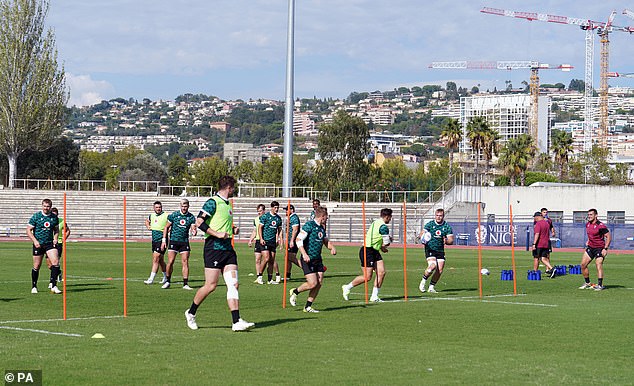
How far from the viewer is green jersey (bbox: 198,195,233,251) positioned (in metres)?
14.7

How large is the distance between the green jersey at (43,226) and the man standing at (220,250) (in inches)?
308

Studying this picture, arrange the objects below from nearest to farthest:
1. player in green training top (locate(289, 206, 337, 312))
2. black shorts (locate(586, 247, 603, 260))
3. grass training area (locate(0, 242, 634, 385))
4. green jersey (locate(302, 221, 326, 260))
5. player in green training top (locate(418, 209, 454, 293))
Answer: grass training area (locate(0, 242, 634, 385)) < player in green training top (locate(289, 206, 337, 312)) < green jersey (locate(302, 221, 326, 260)) < player in green training top (locate(418, 209, 454, 293)) < black shorts (locate(586, 247, 603, 260))

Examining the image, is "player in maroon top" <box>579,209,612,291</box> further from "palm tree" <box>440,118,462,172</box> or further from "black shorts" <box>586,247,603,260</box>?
"palm tree" <box>440,118,462,172</box>

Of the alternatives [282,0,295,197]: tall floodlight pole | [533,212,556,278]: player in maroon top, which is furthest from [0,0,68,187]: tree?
[533,212,556,278]: player in maroon top

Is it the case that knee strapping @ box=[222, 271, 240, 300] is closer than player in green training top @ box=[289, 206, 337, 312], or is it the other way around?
knee strapping @ box=[222, 271, 240, 300]

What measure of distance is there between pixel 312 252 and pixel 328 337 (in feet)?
13.1

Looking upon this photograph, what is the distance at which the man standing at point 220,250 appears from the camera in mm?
14633

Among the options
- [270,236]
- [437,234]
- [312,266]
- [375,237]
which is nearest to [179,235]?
[270,236]

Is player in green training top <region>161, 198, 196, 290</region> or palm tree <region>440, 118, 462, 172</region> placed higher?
palm tree <region>440, 118, 462, 172</region>

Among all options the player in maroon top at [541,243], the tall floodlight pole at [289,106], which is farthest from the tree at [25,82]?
the player in maroon top at [541,243]

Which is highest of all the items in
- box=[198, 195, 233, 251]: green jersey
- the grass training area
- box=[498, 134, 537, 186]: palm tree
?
box=[498, 134, 537, 186]: palm tree

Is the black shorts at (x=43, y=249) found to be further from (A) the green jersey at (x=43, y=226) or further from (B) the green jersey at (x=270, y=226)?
(B) the green jersey at (x=270, y=226)

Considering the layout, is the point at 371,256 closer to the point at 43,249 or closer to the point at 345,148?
the point at 43,249

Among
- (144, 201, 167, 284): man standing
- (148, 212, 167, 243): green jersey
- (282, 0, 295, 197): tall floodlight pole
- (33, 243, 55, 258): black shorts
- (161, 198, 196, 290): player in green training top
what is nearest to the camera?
(33, 243, 55, 258): black shorts
